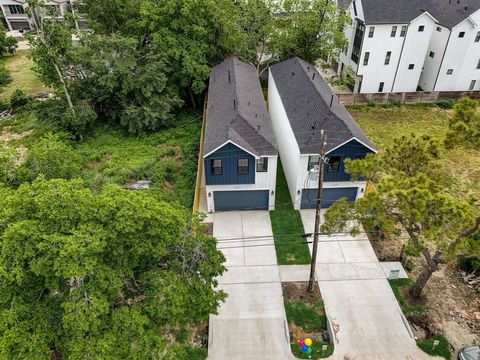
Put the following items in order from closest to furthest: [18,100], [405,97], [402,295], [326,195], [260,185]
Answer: [402,295]
[260,185]
[326,195]
[405,97]
[18,100]

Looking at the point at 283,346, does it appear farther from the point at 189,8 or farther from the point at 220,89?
the point at 189,8

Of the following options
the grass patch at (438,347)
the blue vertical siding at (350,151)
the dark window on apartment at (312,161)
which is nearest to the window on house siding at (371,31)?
the blue vertical siding at (350,151)

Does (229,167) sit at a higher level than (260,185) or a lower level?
higher

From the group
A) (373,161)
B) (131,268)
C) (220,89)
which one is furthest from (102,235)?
(220,89)

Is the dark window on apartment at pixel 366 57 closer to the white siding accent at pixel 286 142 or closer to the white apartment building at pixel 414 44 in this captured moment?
the white apartment building at pixel 414 44

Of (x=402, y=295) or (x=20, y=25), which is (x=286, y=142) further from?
(x=20, y=25)

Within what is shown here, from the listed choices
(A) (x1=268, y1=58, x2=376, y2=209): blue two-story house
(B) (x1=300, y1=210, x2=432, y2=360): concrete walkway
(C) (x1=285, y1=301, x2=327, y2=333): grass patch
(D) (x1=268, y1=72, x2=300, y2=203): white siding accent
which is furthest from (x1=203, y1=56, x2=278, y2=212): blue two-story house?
(C) (x1=285, y1=301, x2=327, y2=333): grass patch

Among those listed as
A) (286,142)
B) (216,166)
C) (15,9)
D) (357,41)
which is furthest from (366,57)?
(15,9)
